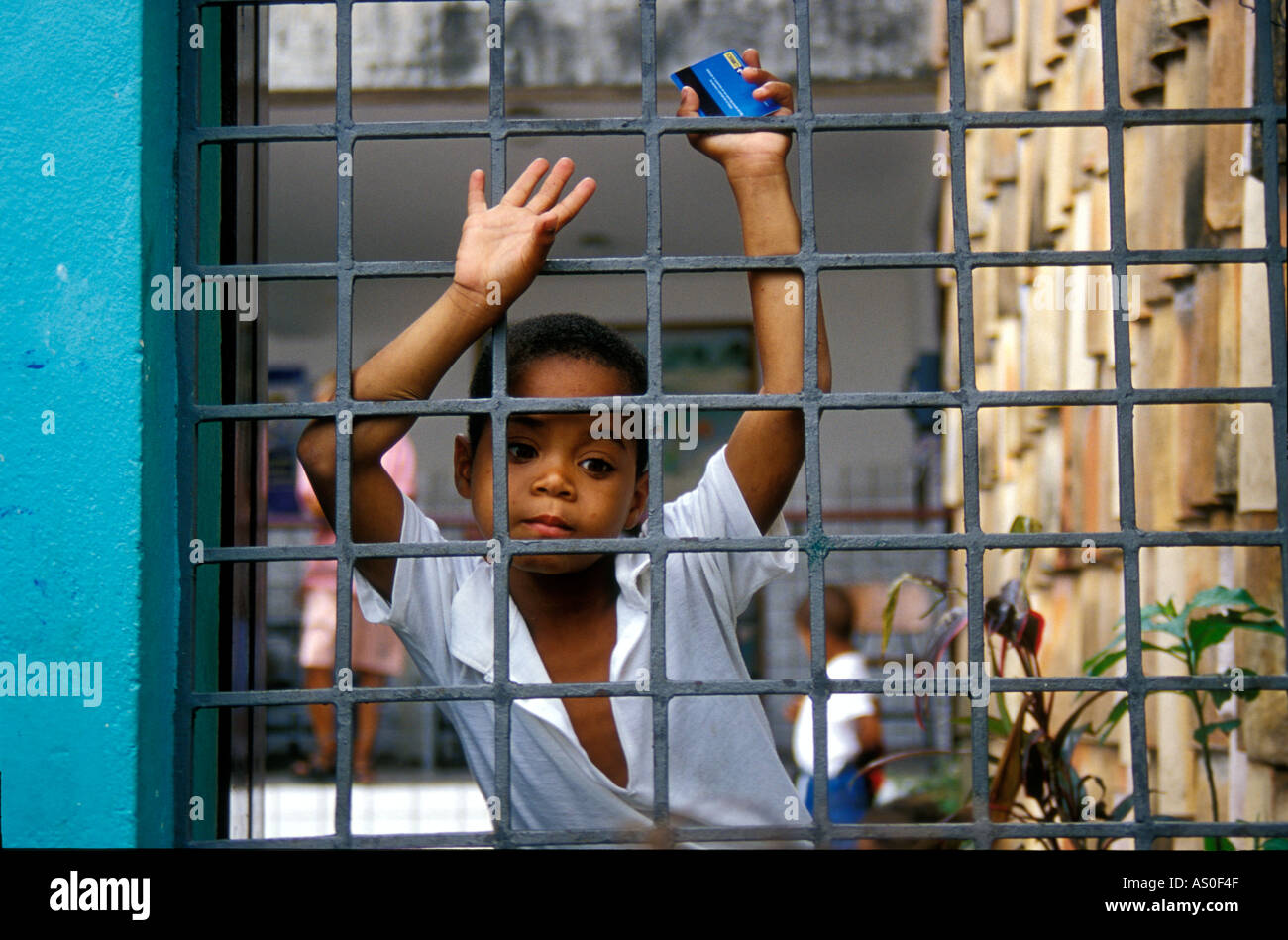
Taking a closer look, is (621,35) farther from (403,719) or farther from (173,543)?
(173,543)

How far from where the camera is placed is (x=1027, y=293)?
186 inches

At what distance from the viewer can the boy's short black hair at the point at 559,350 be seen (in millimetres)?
2201

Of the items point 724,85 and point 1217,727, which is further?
point 1217,727

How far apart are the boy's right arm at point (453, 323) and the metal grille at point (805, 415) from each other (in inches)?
1.8

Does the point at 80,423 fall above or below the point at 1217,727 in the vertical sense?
above

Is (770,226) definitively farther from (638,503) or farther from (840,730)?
(840,730)

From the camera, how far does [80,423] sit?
178 cm

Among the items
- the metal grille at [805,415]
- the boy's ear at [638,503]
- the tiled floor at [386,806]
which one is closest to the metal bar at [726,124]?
the metal grille at [805,415]

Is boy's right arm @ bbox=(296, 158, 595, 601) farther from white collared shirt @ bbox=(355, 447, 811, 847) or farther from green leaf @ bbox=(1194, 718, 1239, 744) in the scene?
green leaf @ bbox=(1194, 718, 1239, 744)

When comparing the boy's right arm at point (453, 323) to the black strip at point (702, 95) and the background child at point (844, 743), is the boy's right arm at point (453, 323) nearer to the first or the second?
the black strip at point (702, 95)

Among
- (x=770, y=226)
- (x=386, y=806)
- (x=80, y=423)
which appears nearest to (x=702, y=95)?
(x=770, y=226)

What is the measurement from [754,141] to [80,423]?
1.07 meters

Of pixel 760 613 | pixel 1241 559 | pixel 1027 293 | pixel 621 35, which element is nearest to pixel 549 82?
pixel 621 35
